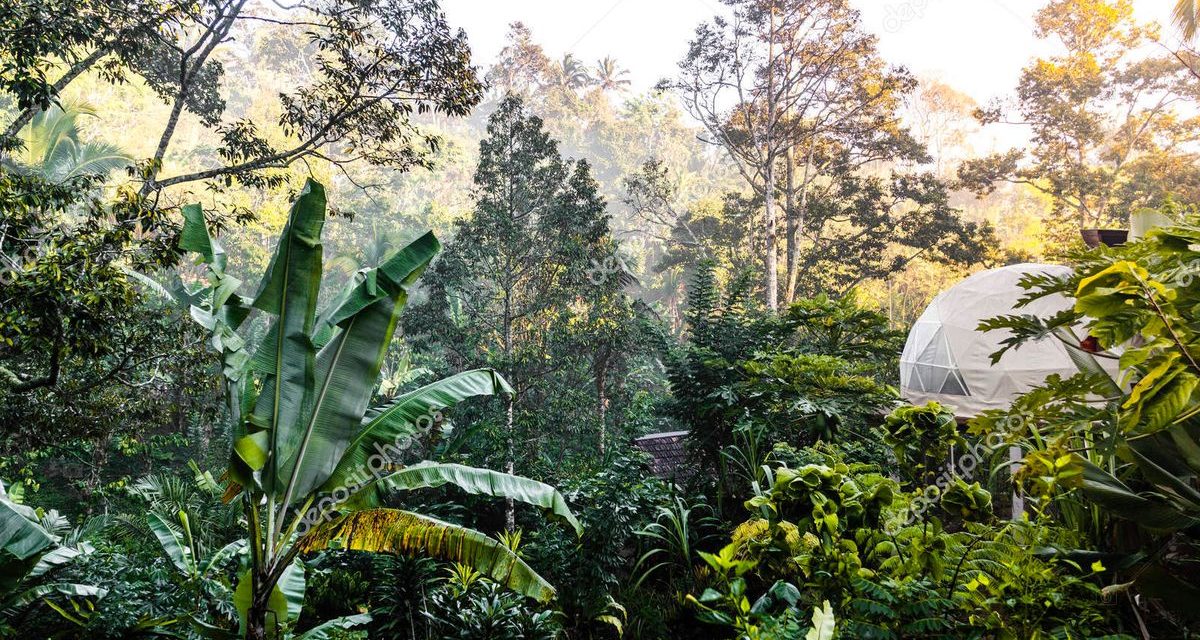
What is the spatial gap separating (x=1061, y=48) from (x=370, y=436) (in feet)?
75.4

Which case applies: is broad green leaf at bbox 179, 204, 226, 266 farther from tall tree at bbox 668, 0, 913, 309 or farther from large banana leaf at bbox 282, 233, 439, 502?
tall tree at bbox 668, 0, 913, 309

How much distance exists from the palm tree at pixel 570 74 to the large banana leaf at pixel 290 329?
34010 millimetres

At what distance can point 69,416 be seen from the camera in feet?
19.0

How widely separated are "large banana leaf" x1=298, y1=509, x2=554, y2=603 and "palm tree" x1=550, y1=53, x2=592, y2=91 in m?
34.8

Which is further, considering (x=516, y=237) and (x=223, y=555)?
(x=516, y=237)

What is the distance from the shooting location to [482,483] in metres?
3.74

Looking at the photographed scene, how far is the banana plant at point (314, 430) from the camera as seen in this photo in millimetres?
3357

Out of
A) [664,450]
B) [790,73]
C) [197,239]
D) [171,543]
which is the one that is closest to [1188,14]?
[790,73]

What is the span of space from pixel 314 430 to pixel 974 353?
10033mm

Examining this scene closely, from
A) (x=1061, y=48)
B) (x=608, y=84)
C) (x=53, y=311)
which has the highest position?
A: (x=608, y=84)

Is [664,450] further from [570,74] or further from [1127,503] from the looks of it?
[570,74]

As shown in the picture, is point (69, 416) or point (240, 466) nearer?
point (240, 466)

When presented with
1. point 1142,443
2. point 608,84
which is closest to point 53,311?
point 1142,443

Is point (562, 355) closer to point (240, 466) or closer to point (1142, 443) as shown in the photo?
point (240, 466)
